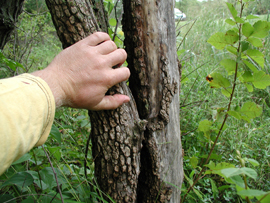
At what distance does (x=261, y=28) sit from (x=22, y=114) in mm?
1252

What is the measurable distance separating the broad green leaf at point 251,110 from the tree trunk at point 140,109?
44 centimetres

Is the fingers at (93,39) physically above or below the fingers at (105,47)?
above

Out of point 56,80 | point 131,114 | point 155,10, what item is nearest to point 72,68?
point 56,80

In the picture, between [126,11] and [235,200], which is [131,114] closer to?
[126,11]

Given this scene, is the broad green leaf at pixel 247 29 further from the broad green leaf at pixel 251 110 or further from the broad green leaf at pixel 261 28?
the broad green leaf at pixel 251 110

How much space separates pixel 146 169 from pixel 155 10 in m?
1.05

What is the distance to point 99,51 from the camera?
0.98 meters

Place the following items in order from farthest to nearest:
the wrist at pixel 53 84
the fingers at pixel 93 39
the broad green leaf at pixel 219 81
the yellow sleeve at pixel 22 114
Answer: the broad green leaf at pixel 219 81
the fingers at pixel 93 39
the wrist at pixel 53 84
the yellow sleeve at pixel 22 114

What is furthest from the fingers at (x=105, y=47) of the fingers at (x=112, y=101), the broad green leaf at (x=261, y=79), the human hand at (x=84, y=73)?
the broad green leaf at (x=261, y=79)

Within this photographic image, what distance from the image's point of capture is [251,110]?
118 cm

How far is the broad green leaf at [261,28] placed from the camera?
1012 mm

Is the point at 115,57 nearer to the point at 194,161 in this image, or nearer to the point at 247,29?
the point at 247,29

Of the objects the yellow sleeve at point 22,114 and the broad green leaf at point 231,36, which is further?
the broad green leaf at point 231,36

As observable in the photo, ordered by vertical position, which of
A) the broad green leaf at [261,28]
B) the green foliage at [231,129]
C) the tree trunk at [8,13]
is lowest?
the green foliage at [231,129]
